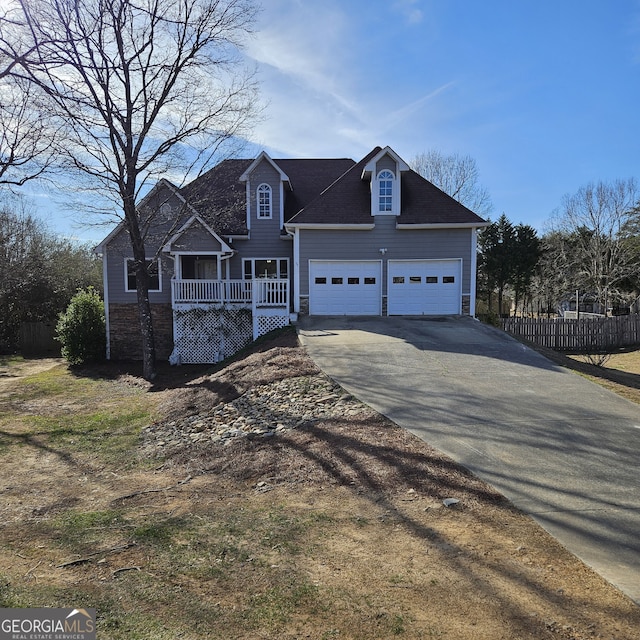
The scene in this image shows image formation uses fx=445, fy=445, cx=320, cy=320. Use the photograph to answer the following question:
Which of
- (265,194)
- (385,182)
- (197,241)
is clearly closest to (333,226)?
(385,182)

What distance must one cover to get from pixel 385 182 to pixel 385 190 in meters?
0.30

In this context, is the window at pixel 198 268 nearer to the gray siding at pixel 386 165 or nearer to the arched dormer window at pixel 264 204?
the arched dormer window at pixel 264 204

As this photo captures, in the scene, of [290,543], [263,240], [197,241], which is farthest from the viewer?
[263,240]

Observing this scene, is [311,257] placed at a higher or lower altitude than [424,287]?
higher

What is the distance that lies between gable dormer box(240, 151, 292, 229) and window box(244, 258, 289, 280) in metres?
1.44

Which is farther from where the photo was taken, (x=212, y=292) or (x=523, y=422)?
(x=212, y=292)

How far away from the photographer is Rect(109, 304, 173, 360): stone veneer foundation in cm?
1850

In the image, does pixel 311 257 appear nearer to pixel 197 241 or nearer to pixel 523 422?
pixel 197 241

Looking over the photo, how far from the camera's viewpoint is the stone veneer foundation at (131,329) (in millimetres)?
18500

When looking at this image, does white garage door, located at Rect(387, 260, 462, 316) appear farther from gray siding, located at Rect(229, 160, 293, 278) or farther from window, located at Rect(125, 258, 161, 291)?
window, located at Rect(125, 258, 161, 291)

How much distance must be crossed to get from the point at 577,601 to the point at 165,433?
7279mm

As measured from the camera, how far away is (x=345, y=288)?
17109 mm

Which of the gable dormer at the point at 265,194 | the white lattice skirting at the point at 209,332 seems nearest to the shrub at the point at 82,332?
the white lattice skirting at the point at 209,332

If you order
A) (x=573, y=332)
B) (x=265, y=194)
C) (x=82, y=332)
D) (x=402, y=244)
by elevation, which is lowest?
(x=573, y=332)
